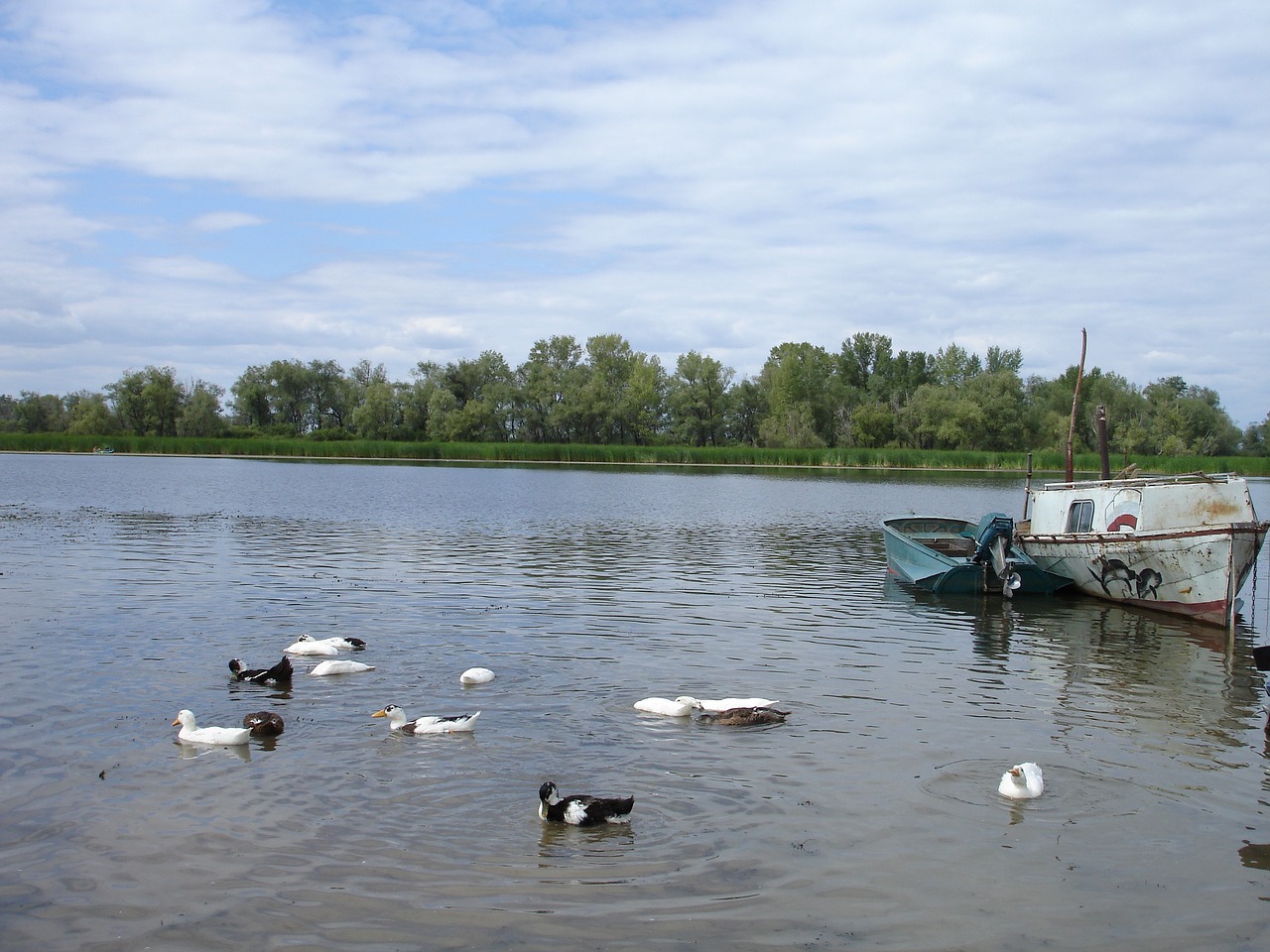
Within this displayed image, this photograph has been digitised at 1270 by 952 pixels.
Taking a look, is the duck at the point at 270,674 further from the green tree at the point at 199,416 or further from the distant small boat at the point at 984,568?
the green tree at the point at 199,416

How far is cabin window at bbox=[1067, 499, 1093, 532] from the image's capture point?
952 inches

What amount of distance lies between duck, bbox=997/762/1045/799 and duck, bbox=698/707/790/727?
300 cm

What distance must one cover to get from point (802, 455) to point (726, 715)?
84985 millimetres

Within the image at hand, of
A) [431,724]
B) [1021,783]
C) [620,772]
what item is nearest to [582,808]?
[620,772]

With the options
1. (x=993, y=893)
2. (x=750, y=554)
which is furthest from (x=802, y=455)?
(x=993, y=893)

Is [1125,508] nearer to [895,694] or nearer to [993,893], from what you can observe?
[895,694]

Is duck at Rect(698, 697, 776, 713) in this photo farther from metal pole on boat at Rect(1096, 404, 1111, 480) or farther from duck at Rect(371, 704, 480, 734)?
metal pole on boat at Rect(1096, 404, 1111, 480)

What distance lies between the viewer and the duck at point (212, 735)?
1088 cm

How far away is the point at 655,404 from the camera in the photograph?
127375mm

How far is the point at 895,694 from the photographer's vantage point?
1405 centimetres

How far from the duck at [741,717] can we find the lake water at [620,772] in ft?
0.67

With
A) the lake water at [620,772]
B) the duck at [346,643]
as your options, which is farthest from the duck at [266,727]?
the duck at [346,643]

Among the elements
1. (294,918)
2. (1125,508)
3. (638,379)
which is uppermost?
(638,379)

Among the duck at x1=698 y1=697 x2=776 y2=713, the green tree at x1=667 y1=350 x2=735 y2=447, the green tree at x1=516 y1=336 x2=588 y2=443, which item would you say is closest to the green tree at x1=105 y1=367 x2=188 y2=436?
the green tree at x1=516 y1=336 x2=588 y2=443
